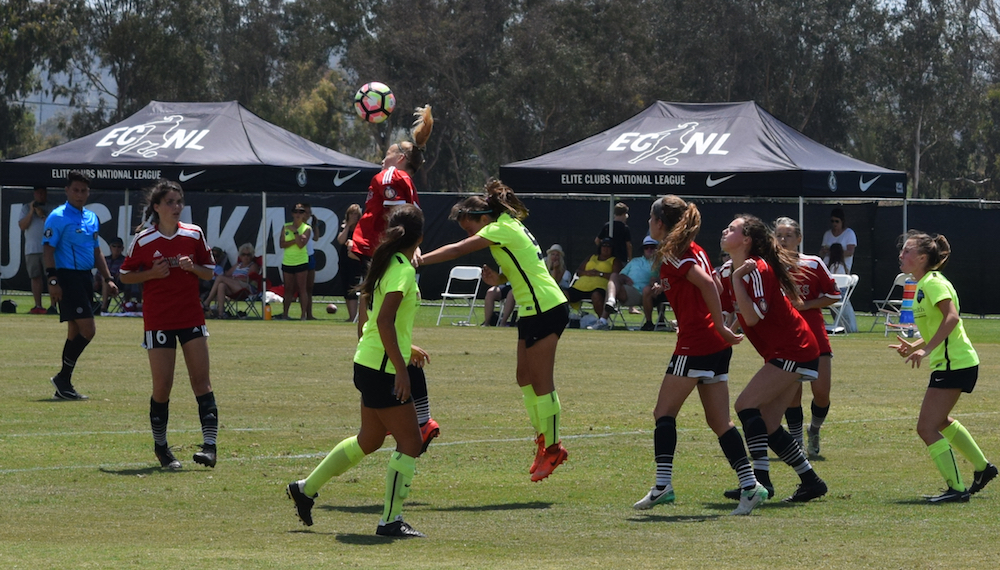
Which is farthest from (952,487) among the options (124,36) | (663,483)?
(124,36)

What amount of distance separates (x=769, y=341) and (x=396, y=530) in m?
2.68

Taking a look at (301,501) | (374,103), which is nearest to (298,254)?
(374,103)

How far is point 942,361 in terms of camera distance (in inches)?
337

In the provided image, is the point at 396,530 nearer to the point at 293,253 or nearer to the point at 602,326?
the point at 602,326

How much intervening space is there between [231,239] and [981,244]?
52.8 ft

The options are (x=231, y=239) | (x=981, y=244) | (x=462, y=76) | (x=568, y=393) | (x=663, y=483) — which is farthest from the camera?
(x=462, y=76)

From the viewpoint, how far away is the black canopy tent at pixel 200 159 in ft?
83.9

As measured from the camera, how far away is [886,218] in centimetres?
2898

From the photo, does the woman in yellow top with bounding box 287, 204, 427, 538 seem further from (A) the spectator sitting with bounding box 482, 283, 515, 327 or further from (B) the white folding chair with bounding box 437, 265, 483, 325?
(B) the white folding chair with bounding box 437, 265, 483, 325

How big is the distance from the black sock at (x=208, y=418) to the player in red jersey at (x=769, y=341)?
3.48m

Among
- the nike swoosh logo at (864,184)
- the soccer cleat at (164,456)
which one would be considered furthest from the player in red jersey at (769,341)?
the nike swoosh logo at (864,184)

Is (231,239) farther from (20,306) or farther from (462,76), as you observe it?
(462,76)

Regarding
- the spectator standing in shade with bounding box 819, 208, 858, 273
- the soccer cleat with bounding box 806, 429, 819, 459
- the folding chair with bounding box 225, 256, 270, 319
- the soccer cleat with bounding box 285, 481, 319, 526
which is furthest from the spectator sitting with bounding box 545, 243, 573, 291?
the soccer cleat with bounding box 285, 481, 319, 526

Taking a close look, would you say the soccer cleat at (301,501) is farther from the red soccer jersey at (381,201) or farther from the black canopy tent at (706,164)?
the black canopy tent at (706,164)
